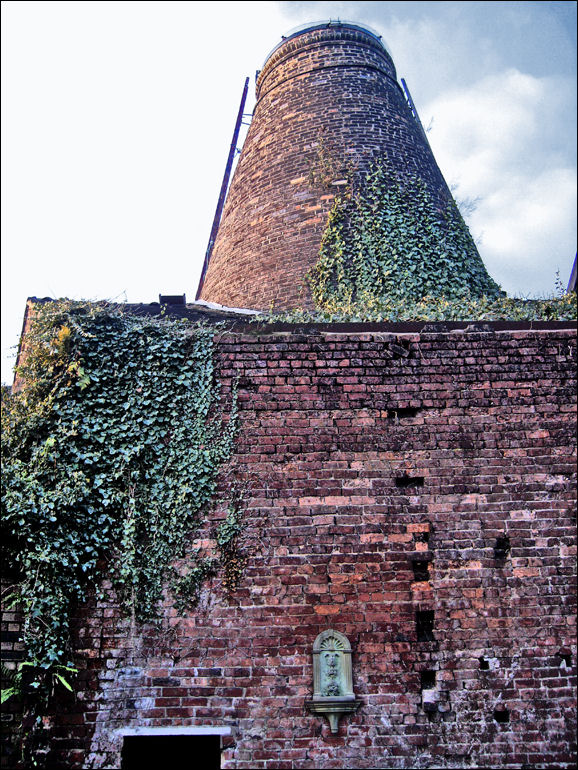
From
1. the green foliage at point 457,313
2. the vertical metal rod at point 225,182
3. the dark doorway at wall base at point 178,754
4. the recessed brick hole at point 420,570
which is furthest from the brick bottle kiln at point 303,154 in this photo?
the dark doorway at wall base at point 178,754

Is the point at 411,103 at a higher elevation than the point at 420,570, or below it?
higher

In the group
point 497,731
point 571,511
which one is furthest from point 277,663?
point 571,511

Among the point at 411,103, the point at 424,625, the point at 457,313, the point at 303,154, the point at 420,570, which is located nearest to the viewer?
the point at 424,625

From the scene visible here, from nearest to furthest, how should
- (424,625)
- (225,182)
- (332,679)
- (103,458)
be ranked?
1. (332,679)
2. (424,625)
3. (103,458)
4. (225,182)

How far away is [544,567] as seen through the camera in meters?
5.45

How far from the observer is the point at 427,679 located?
5.17m

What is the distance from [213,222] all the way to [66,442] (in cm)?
818

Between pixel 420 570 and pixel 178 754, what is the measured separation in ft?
9.17

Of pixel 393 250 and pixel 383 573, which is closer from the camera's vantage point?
pixel 383 573

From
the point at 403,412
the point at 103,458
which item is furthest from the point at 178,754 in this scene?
the point at 403,412

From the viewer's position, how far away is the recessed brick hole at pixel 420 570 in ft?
17.7

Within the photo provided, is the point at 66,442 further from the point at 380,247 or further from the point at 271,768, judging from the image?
the point at 380,247

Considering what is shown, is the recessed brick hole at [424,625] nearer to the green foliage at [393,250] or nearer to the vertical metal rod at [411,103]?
the green foliage at [393,250]

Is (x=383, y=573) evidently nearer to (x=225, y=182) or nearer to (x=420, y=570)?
(x=420, y=570)
